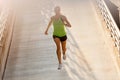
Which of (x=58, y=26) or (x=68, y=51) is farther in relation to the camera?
(x=68, y=51)

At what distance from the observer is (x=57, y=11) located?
27.5 feet

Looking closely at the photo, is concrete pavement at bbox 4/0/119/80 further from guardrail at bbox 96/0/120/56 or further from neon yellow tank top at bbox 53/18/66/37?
neon yellow tank top at bbox 53/18/66/37

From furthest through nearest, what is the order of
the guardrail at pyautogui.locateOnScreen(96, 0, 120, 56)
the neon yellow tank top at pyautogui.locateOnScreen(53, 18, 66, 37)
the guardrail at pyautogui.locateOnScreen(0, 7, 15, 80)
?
the guardrail at pyautogui.locateOnScreen(0, 7, 15, 80), the guardrail at pyautogui.locateOnScreen(96, 0, 120, 56), the neon yellow tank top at pyautogui.locateOnScreen(53, 18, 66, 37)

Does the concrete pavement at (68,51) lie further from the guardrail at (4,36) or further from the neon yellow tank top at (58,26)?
the neon yellow tank top at (58,26)

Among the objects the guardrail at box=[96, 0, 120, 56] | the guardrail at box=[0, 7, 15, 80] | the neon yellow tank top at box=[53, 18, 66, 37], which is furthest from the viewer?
the guardrail at box=[0, 7, 15, 80]

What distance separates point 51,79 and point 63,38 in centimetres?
115

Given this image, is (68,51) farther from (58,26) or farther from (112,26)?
(58,26)

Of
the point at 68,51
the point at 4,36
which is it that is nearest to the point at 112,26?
the point at 68,51

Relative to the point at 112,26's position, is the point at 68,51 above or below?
below

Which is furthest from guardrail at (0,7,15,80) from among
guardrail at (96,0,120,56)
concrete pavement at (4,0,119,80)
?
guardrail at (96,0,120,56)

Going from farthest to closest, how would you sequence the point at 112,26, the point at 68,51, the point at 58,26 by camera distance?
the point at 68,51, the point at 112,26, the point at 58,26

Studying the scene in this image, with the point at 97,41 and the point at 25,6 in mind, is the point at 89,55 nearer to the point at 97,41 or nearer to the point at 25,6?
the point at 97,41

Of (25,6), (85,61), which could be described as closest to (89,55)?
(85,61)

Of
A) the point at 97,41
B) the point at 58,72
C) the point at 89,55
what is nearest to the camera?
the point at 58,72
